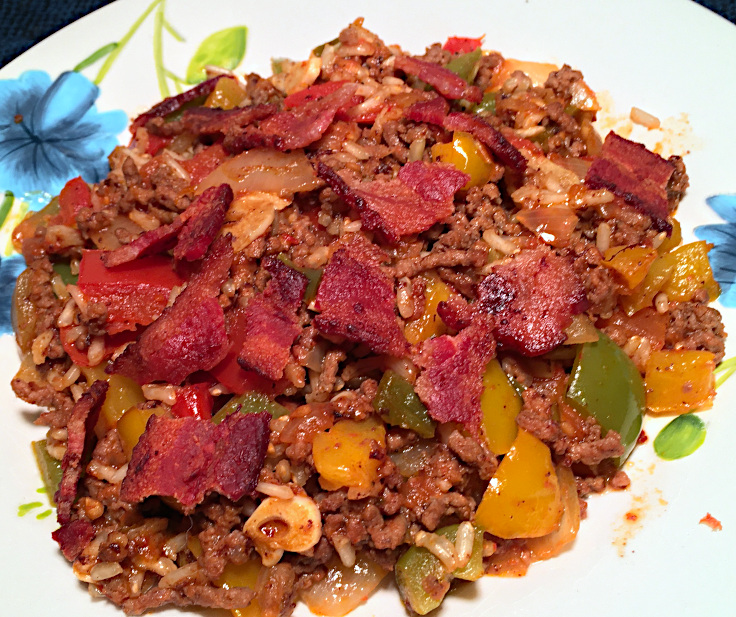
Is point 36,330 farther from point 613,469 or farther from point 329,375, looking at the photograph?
point 613,469

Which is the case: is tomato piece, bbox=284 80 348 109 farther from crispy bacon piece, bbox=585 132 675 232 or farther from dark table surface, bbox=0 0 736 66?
dark table surface, bbox=0 0 736 66

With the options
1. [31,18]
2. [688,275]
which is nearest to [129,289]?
[688,275]

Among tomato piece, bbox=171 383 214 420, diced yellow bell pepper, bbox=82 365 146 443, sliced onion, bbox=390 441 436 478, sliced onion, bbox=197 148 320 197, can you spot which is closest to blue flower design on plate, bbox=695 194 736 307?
sliced onion, bbox=390 441 436 478

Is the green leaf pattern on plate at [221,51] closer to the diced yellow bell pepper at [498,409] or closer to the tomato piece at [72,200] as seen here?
the tomato piece at [72,200]

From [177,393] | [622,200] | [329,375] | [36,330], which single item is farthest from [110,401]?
[622,200]

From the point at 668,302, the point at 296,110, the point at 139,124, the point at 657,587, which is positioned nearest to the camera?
the point at 657,587

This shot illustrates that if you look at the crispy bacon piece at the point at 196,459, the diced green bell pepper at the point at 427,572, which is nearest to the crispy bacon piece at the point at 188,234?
the crispy bacon piece at the point at 196,459
